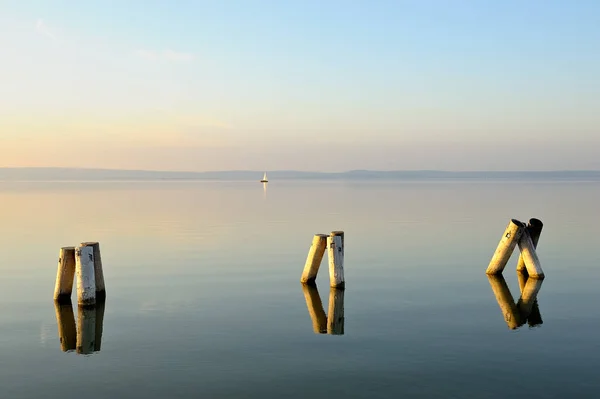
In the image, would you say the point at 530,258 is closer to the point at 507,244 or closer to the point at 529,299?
the point at 507,244

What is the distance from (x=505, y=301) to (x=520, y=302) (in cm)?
42

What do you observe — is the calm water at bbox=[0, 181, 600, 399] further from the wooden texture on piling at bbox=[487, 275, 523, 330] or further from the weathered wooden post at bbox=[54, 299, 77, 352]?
the wooden texture on piling at bbox=[487, 275, 523, 330]

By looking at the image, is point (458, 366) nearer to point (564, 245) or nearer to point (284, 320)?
point (284, 320)

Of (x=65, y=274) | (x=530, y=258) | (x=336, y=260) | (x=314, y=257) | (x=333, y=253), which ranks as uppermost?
(x=530, y=258)

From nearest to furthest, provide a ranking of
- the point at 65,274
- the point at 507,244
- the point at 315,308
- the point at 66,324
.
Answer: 1. the point at 66,324
2. the point at 315,308
3. the point at 65,274
4. the point at 507,244

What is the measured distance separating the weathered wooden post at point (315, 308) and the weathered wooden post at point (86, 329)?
509cm

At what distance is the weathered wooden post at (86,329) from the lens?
13.3 meters

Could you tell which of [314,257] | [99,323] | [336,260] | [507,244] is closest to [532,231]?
[507,244]

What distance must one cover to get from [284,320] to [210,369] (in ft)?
13.6

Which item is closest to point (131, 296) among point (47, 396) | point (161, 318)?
point (161, 318)

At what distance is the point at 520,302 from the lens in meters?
17.9

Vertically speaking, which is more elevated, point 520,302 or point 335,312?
point 520,302

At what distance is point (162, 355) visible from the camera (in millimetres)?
12547

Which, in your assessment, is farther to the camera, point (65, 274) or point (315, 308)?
point (65, 274)
